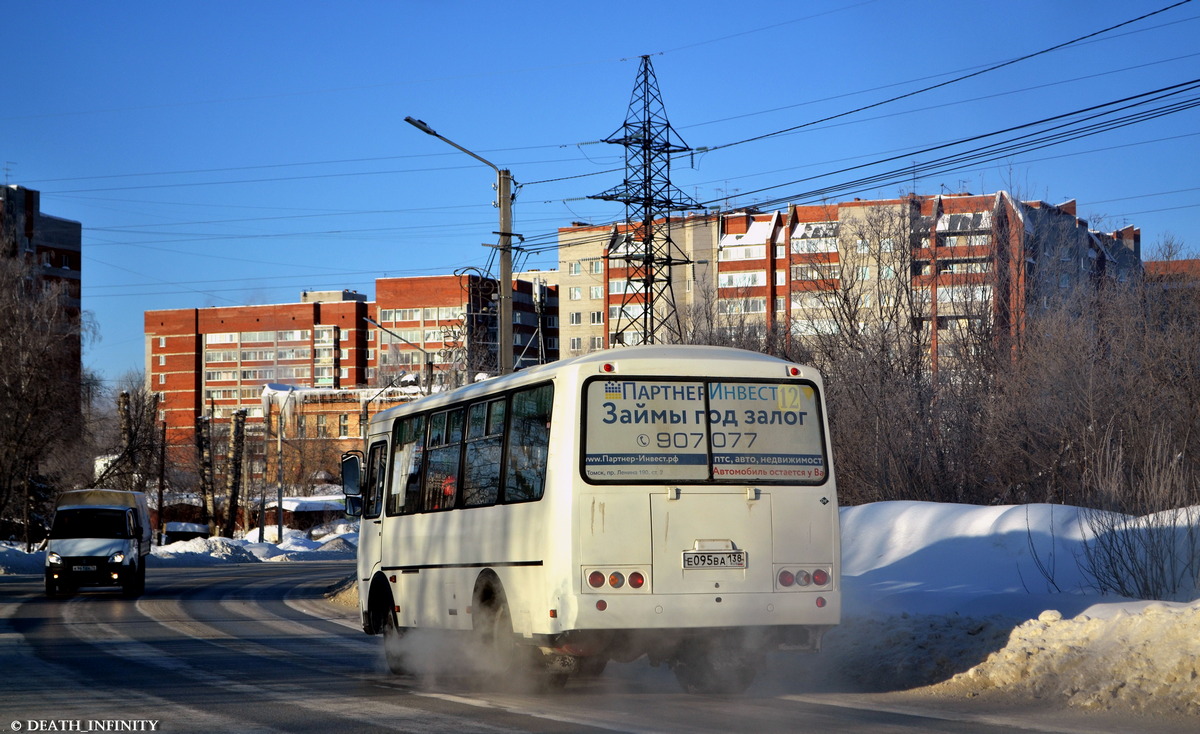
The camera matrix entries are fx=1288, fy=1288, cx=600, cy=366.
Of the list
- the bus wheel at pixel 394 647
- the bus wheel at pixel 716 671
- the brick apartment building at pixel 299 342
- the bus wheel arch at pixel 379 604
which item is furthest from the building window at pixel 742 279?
the bus wheel at pixel 716 671

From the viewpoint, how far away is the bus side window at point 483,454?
12055mm

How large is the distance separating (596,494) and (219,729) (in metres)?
3.40

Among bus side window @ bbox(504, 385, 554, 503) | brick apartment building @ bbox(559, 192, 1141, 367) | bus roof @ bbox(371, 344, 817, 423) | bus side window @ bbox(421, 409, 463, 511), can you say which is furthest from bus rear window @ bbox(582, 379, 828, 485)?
brick apartment building @ bbox(559, 192, 1141, 367)

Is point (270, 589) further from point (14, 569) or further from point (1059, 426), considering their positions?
point (1059, 426)

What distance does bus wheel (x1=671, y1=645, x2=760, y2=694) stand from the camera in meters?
11.4

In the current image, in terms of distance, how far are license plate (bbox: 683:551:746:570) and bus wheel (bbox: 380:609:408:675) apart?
181 inches

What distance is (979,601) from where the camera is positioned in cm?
1288

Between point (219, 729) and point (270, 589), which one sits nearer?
point (219, 729)

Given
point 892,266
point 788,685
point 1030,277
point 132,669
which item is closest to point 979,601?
point 788,685

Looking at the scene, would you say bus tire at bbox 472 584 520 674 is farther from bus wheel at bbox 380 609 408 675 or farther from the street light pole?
the street light pole

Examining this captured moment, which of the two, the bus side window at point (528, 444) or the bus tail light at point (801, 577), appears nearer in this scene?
the bus tail light at point (801, 577)

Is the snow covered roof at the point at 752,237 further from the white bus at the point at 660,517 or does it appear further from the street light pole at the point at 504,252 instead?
the white bus at the point at 660,517

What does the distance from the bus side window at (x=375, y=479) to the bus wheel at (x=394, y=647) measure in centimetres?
141

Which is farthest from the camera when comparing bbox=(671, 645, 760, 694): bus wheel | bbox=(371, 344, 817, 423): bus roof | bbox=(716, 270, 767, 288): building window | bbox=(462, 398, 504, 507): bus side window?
bbox=(716, 270, 767, 288): building window
